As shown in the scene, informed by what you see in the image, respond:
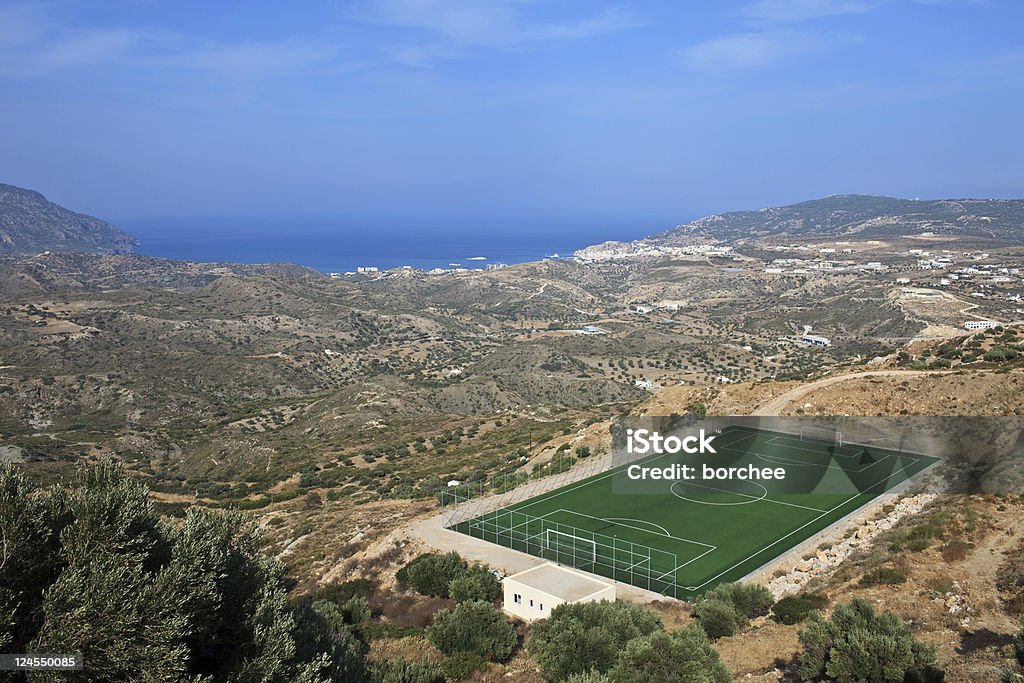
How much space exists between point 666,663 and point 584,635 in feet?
9.64

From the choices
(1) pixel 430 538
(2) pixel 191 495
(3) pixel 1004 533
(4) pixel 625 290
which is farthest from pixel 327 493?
(4) pixel 625 290

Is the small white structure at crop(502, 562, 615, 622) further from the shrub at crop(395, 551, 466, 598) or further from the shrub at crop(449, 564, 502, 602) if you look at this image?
the shrub at crop(395, 551, 466, 598)

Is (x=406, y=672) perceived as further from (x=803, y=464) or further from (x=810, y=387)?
(x=810, y=387)

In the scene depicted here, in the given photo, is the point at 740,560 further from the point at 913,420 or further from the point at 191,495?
the point at 191,495

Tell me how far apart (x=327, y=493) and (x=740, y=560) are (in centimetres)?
2347

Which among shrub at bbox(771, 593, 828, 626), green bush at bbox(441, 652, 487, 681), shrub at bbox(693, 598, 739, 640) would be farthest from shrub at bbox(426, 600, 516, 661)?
shrub at bbox(771, 593, 828, 626)

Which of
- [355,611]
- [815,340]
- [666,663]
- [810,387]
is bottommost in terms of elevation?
[815,340]

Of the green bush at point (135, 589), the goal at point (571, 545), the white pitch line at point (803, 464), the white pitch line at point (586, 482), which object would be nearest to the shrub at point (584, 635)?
the green bush at point (135, 589)

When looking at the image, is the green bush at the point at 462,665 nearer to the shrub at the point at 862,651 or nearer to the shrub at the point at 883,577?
the shrub at the point at 862,651

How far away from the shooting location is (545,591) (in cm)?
2177

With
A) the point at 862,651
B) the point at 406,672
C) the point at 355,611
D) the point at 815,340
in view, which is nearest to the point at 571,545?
the point at 355,611

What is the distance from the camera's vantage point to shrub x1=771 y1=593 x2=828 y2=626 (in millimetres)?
20109

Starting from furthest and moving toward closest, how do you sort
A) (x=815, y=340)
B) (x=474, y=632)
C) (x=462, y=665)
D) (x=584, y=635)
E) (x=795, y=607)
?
(x=815, y=340)
(x=795, y=607)
(x=474, y=632)
(x=462, y=665)
(x=584, y=635)

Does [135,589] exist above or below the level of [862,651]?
above
